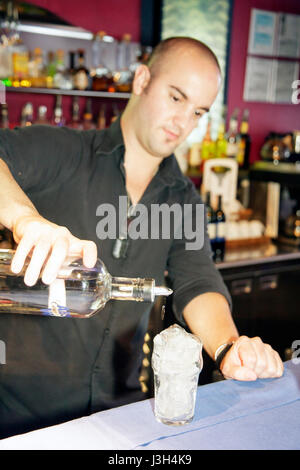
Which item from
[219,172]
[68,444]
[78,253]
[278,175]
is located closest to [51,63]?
[219,172]

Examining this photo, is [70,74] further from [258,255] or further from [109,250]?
[109,250]

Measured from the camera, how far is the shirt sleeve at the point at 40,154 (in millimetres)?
1395

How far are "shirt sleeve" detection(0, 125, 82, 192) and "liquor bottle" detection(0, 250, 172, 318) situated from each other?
43 cm

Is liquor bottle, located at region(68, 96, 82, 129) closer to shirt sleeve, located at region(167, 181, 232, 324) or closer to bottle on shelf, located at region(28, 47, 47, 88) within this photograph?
bottle on shelf, located at region(28, 47, 47, 88)

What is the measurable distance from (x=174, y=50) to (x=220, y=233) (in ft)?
5.01

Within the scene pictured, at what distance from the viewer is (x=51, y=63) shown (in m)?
3.07

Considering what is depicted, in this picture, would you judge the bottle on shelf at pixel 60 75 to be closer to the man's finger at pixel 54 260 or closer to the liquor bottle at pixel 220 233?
the liquor bottle at pixel 220 233

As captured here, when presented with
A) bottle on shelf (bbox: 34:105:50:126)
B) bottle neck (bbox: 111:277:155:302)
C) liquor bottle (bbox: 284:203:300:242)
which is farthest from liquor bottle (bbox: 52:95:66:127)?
bottle neck (bbox: 111:277:155:302)

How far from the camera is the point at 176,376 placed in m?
0.99

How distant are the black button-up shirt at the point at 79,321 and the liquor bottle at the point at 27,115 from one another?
1471 millimetres

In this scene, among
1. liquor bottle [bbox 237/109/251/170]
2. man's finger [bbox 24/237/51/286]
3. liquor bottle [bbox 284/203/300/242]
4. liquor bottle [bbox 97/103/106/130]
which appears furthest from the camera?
liquor bottle [bbox 237/109/251/170]

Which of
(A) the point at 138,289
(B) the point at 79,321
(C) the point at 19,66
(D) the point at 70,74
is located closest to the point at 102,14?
(D) the point at 70,74

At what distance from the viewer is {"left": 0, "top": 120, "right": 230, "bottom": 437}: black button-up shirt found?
1.55m
